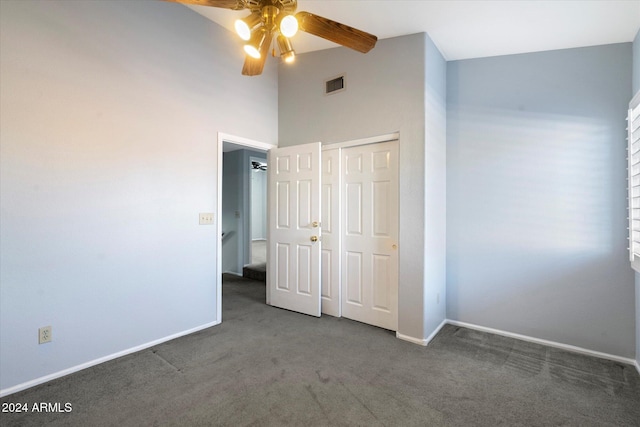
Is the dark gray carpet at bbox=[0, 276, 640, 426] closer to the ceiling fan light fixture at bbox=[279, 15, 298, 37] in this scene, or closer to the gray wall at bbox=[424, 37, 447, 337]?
the gray wall at bbox=[424, 37, 447, 337]

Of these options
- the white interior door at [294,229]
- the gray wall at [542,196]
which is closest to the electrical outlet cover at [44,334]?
the white interior door at [294,229]

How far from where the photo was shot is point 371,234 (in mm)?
3180

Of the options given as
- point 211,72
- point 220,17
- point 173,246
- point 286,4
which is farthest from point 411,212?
point 220,17

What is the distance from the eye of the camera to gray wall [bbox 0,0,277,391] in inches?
80.6

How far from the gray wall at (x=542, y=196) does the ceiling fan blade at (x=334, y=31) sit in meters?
1.77

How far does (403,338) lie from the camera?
2838 mm

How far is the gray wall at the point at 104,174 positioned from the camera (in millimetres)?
2047

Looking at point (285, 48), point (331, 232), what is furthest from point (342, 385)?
point (285, 48)

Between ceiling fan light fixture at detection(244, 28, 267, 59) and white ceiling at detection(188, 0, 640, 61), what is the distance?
99 cm

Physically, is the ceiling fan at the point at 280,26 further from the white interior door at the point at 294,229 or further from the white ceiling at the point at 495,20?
the white interior door at the point at 294,229

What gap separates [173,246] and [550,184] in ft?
11.7

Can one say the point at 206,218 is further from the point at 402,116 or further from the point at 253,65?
the point at 402,116

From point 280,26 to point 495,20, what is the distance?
76.8 inches

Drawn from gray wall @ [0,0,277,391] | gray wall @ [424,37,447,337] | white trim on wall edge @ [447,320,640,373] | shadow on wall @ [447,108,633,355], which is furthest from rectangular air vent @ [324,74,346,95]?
white trim on wall edge @ [447,320,640,373]
